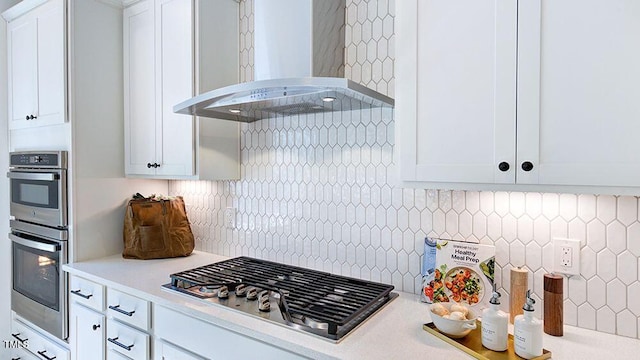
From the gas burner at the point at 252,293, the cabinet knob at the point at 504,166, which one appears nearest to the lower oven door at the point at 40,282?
the gas burner at the point at 252,293

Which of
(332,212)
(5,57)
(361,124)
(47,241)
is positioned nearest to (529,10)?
(361,124)

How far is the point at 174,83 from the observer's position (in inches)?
81.7

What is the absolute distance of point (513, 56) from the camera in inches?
43.9

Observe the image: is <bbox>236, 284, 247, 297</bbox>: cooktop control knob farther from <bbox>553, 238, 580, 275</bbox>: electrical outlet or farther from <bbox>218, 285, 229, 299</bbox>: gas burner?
<bbox>553, 238, 580, 275</bbox>: electrical outlet

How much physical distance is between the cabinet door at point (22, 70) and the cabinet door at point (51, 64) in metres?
0.09

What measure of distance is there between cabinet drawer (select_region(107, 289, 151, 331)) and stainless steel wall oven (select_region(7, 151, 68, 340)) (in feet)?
1.69

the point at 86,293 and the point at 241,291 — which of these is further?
the point at 86,293

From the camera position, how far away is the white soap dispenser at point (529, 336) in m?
1.09

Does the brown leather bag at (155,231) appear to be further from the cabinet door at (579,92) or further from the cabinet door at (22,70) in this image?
the cabinet door at (579,92)

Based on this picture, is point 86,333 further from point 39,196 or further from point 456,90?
point 456,90

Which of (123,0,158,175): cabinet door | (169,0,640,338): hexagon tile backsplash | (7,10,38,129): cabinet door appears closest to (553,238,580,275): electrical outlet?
(169,0,640,338): hexagon tile backsplash

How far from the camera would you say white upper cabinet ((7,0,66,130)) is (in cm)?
215

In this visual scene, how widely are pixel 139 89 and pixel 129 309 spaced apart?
4.19 ft

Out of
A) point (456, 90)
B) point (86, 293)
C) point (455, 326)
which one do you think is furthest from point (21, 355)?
point (456, 90)
